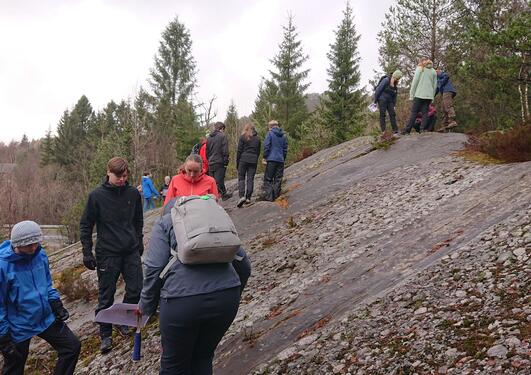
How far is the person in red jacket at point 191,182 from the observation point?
203 inches

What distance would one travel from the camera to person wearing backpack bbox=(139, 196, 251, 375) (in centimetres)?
296

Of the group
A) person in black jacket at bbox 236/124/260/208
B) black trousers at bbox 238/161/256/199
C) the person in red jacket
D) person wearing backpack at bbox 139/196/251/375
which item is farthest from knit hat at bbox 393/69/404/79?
person wearing backpack at bbox 139/196/251/375

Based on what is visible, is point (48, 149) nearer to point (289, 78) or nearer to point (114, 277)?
point (289, 78)

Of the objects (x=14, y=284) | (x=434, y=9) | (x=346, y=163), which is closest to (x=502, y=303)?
(x=14, y=284)

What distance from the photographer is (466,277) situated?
14.0 ft

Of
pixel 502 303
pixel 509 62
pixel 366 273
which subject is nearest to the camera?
pixel 502 303

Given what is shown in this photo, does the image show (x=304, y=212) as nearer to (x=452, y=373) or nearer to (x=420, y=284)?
(x=420, y=284)

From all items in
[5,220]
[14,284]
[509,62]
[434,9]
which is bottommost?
[5,220]

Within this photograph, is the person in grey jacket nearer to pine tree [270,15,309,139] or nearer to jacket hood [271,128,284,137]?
jacket hood [271,128,284,137]

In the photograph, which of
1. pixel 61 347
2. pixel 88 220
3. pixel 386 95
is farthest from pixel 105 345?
pixel 386 95

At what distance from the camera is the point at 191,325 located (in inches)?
117

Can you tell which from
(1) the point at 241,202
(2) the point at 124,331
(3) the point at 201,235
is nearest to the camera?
(3) the point at 201,235

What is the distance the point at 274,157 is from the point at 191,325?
271 inches

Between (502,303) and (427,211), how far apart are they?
2.99m
